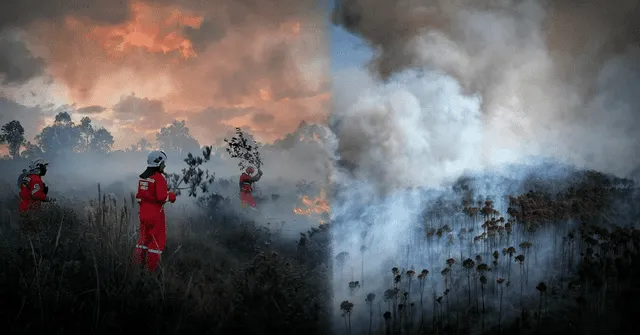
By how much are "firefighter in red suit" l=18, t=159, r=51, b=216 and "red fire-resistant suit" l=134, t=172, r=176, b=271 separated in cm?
330

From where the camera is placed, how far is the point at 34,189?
962cm

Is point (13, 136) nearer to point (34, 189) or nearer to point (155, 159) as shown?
point (34, 189)

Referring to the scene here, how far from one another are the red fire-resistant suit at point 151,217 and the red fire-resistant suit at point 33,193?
131 inches

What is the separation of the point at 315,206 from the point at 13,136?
14.6 metres

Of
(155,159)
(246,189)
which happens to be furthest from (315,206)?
(155,159)

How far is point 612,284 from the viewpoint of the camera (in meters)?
7.66

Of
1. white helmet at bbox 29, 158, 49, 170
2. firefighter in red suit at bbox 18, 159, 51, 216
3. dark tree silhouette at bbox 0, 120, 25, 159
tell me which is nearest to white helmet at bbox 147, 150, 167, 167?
firefighter in red suit at bbox 18, 159, 51, 216

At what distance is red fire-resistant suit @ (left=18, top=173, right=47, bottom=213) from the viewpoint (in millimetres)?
9578

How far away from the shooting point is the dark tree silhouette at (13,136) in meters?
19.4

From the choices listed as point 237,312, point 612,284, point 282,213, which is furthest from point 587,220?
point 282,213

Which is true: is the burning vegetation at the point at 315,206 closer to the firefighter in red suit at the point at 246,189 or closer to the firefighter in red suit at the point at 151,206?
the firefighter in red suit at the point at 246,189

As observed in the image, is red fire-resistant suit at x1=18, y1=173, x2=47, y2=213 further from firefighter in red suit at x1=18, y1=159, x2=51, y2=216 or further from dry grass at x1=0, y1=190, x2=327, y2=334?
dry grass at x1=0, y1=190, x2=327, y2=334

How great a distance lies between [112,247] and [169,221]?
507 centimetres

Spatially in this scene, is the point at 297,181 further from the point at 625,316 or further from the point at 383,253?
the point at 625,316
